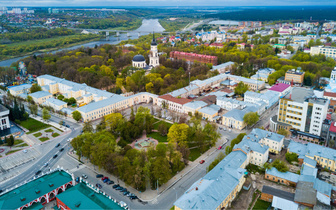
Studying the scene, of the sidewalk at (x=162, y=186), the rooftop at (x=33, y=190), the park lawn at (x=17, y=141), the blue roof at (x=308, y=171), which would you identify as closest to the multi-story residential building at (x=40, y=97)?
the park lawn at (x=17, y=141)

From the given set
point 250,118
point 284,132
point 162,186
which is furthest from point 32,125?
point 284,132

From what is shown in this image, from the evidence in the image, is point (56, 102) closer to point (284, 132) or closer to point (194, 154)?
point (194, 154)

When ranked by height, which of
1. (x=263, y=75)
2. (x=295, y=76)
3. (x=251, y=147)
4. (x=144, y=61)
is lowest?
(x=251, y=147)

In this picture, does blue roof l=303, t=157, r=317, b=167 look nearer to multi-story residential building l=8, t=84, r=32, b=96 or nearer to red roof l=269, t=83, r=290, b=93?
red roof l=269, t=83, r=290, b=93

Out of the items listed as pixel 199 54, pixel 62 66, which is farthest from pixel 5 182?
pixel 199 54

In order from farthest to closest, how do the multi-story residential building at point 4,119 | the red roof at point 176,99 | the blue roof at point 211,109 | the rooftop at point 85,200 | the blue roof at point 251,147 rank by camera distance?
the red roof at point 176,99, the blue roof at point 211,109, the multi-story residential building at point 4,119, the blue roof at point 251,147, the rooftop at point 85,200

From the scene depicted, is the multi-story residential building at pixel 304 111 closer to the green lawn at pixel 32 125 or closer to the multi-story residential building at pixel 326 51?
the green lawn at pixel 32 125
